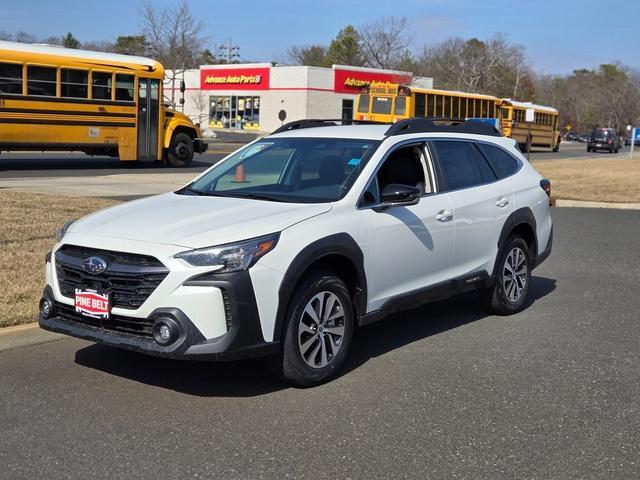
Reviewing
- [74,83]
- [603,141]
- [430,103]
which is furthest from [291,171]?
[603,141]

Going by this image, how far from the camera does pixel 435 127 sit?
21.2 feet

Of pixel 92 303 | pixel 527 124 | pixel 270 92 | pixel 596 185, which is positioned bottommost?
pixel 92 303

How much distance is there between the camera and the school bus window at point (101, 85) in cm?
2091

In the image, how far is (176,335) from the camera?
4387mm

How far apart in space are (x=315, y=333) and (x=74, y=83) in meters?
17.6

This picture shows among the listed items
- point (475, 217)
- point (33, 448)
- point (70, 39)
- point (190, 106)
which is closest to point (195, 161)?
point (475, 217)

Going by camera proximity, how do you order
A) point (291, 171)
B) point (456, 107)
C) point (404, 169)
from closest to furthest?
point (291, 171) → point (404, 169) → point (456, 107)

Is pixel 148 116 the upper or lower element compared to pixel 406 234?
upper

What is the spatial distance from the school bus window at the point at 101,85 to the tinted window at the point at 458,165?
16.4 meters

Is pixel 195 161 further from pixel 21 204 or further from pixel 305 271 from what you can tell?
pixel 305 271

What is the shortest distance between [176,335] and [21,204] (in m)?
8.33

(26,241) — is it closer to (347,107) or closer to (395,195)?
(395,195)

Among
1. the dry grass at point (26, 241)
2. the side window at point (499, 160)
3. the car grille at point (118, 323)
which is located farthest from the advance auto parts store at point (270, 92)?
the car grille at point (118, 323)

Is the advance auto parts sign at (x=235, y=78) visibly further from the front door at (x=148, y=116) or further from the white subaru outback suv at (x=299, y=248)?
A: the white subaru outback suv at (x=299, y=248)
